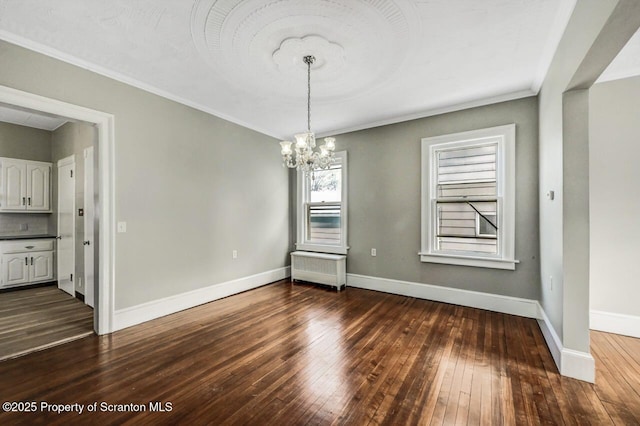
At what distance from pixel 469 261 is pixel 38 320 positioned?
537 cm

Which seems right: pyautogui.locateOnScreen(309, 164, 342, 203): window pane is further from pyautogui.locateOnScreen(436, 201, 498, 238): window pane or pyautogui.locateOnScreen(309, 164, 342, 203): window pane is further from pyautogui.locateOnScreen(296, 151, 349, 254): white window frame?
pyautogui.locateOnScreen(436, 201, 498, 238): window pane

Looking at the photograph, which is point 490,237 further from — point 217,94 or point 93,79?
point 93,79

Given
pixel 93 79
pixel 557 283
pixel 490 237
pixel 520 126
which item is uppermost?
pixel 93 79

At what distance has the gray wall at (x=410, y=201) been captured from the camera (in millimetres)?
3254

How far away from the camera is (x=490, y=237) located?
11.6 ft

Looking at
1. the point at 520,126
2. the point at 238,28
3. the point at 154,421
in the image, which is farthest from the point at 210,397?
the point at 520,126

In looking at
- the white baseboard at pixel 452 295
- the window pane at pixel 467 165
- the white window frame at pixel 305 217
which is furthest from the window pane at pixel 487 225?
the white window frame at pixel 305 217

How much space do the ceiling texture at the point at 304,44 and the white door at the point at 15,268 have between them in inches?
149

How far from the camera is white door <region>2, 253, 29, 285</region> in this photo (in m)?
4.21

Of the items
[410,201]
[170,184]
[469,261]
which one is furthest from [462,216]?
[170,184]

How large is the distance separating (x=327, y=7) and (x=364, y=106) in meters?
1.87

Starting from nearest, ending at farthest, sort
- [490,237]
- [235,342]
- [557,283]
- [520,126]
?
[557,283], [235,342], [520,126], [490,237]

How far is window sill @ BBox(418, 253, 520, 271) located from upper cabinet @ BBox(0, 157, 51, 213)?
6.55 meters

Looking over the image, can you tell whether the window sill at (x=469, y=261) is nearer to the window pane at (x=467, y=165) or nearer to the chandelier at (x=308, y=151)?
the window pane at (x=467, y=165)
